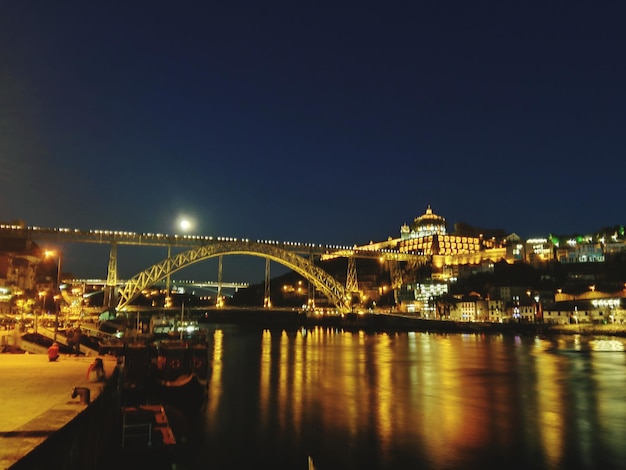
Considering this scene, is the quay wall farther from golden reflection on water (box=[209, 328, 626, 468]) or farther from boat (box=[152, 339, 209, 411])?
boat (box=[152, 339, 209, 411])

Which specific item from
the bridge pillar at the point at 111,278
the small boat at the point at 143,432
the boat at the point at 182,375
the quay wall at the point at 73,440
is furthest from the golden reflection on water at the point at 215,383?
the bridge pillar at the point at 111,278

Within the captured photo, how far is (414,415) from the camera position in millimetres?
14078

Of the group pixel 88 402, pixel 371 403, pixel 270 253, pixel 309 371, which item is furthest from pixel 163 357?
pixel 270 253

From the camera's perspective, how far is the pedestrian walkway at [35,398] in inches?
175

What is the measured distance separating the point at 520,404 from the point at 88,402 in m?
13.6

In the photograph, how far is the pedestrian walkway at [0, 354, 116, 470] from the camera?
175 inches

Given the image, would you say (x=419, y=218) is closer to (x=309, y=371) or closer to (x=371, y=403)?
(x=309, y=371)

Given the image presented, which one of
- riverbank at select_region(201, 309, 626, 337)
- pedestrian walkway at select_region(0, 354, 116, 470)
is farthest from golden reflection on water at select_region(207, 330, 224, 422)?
riverbank at select_region(201, 309, 626, 337)

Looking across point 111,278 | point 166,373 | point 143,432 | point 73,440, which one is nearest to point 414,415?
point 166,373

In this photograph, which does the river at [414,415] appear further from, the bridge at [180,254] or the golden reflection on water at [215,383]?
the bridge at [180,254]

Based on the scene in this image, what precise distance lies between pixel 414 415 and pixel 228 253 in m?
37.6

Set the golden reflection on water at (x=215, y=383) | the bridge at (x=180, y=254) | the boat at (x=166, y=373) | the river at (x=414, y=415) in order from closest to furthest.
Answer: the river at (x=414, y=415) → the boat at (x=166, y=373) → the golden reflection on water at (x=215, y=383) → the bridge at (x=180, y=254)

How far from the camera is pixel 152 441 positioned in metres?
9.16

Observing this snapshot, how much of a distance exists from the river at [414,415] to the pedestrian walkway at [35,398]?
9.28 ft
